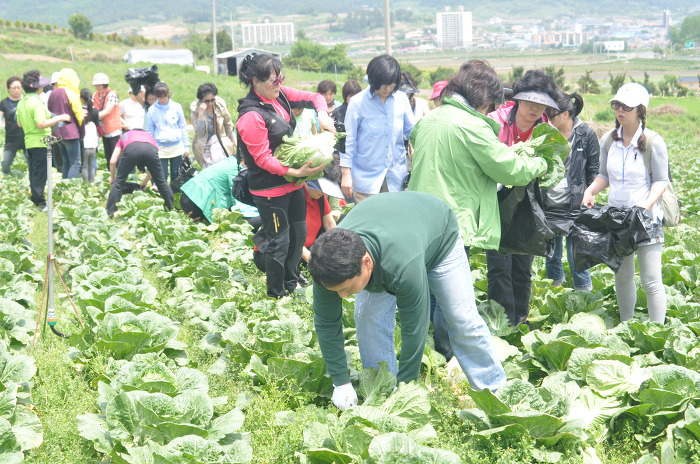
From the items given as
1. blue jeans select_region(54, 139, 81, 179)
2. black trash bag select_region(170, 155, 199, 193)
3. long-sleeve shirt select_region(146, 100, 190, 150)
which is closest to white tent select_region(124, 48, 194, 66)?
blue jeans select_region(54, 139, 81, 179)

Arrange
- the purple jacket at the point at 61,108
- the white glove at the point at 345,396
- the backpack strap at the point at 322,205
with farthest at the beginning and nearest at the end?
1. the purple jacket at the point at 61,108
2. the backpack strap at the point at 322,205
3. the white glove at the point at 345,396

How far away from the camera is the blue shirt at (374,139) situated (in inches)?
236

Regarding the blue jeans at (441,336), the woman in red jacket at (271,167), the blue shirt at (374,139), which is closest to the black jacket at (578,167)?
the blue jeans at (441,336)

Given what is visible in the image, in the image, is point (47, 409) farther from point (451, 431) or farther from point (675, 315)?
point (675, 315)

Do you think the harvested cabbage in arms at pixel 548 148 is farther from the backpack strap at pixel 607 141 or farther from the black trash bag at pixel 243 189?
the black trash bag at pixel 243 189

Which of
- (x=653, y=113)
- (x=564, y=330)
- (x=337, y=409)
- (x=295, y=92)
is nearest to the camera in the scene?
(x=337, y=409)

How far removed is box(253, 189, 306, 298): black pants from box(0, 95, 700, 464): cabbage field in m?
0.22

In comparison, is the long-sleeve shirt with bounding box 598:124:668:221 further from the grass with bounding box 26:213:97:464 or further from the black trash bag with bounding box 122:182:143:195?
the black trash bag with bounding box 122:182:143:195

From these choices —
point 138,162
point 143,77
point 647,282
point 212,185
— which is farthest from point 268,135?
point 143,77

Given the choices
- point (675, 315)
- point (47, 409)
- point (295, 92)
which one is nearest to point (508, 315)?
point (675, 315)

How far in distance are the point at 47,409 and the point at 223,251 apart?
3381 millimetres

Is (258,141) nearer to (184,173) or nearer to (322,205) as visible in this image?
(322,205)

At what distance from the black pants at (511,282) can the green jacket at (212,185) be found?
4.25 meters

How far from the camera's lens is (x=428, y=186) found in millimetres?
4066
